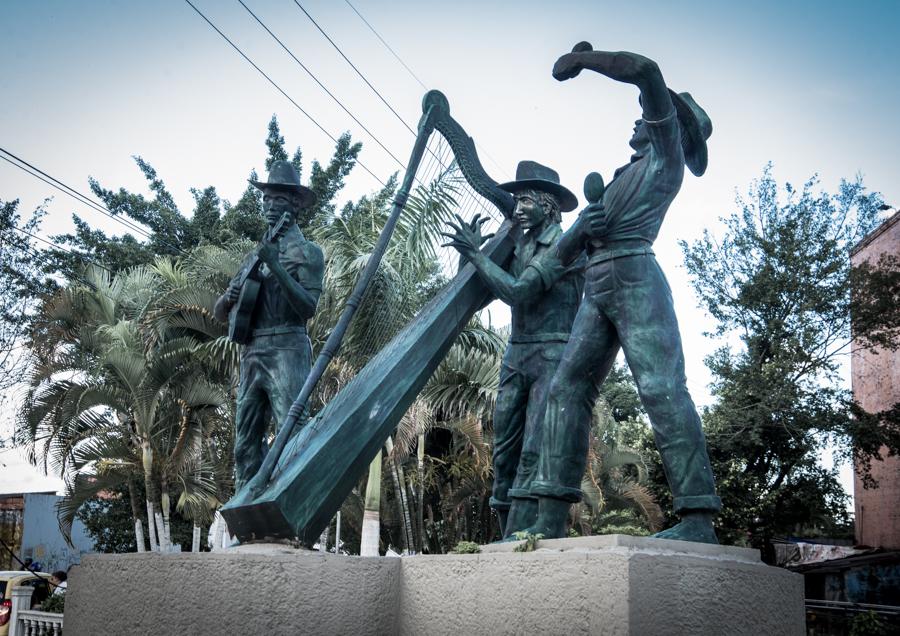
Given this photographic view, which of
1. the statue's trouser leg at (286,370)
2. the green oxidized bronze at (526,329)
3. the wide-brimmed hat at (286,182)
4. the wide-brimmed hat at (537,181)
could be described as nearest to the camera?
the green oxidized bronze at (526,329)

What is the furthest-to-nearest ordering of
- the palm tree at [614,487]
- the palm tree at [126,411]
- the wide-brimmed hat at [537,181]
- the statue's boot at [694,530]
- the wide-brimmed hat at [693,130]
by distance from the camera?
the palm tree at [614,487], the palm tree at [126,411], the wide-brimmed hat at [537,181], the wide-brimmed hat at [693,130], the statue's boot at [694,530]

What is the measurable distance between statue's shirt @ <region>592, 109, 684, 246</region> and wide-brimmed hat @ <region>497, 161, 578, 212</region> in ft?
2.92

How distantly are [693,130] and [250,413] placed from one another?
3017mm

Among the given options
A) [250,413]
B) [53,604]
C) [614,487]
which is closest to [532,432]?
[250,413]

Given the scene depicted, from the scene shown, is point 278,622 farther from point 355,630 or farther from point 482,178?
point 482,178

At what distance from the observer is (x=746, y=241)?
21109 millimetres

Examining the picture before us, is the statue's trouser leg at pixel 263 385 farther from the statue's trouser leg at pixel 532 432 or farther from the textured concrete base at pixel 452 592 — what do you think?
the textured concrete base at pixel 452 592

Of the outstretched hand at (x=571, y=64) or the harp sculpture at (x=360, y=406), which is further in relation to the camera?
the outstretched hand at (x=571, y=64)

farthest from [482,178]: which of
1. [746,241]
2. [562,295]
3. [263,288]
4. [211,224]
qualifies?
[211,224]

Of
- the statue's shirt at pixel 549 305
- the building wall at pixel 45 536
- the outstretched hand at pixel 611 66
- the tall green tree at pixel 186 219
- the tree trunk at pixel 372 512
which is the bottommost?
the building wall at pixel 45 536

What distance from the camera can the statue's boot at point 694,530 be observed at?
364cm

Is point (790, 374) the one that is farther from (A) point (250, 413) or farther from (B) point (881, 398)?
(A) point (250, 413)

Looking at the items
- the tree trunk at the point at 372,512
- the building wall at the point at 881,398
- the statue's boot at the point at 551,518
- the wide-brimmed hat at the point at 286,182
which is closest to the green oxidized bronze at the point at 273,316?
the wide-brimmed hat at the point at 286,182

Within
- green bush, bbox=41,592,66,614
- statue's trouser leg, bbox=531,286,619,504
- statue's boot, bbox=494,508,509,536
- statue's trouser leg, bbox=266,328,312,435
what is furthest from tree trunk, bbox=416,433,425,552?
statue's trouser leg, bbox=531,286,619,504
